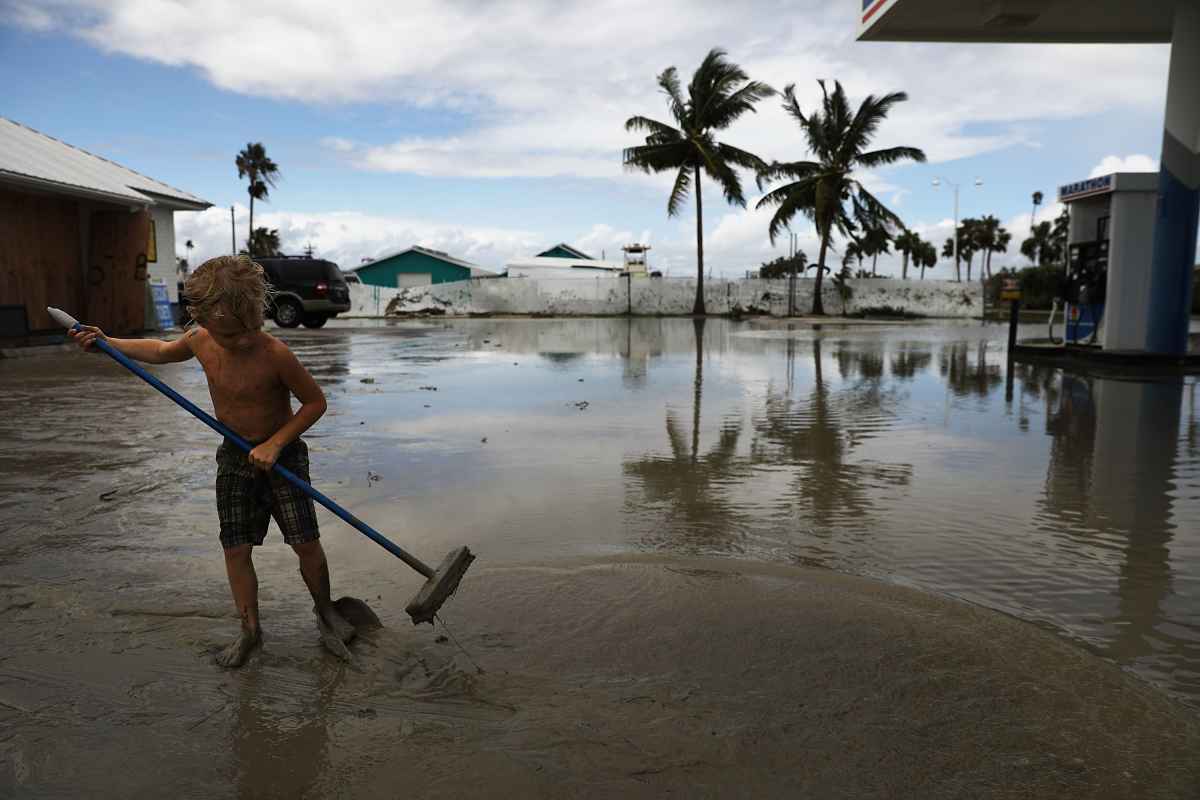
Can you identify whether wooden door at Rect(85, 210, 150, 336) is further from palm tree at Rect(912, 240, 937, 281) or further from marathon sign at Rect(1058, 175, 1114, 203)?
palm tree at Rect(912, 240, 937, 281)

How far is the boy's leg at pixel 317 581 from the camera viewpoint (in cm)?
310

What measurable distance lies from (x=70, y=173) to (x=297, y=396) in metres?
16.7

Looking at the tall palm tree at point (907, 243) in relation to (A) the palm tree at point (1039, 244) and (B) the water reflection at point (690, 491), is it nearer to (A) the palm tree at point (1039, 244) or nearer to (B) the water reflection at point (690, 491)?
(A) the palm tree at point (1039, 244)

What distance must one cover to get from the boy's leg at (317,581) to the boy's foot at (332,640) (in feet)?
0.05

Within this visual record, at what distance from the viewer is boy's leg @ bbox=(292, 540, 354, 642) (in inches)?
122

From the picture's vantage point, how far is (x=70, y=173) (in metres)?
16.6

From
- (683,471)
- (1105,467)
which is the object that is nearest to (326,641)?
(683,471)

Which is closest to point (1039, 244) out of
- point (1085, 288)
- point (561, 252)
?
point (561, 252)

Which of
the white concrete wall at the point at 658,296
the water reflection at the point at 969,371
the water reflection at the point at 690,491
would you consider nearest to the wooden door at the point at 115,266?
the water reflection at the point at 690,491

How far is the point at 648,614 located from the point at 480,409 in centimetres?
534

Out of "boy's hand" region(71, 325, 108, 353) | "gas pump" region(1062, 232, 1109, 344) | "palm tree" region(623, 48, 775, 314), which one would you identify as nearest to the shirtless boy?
"boy's hand" region(71, 325, 108, 353)

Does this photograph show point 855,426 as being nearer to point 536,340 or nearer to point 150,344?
point 150,344

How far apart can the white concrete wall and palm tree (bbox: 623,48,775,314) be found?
4.70 metres

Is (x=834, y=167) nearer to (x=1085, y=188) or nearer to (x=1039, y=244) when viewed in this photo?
(x=1085, y=188)
